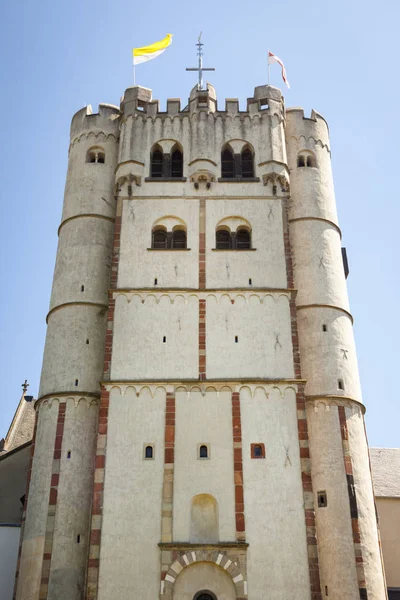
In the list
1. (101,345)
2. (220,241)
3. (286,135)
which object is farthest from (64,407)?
(286,135)

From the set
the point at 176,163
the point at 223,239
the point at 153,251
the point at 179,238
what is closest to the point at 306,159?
the point at 176,163

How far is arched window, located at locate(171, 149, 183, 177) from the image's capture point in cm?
3206

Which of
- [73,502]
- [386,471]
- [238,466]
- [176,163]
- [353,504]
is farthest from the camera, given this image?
[386,471]

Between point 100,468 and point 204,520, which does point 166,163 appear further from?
point 204,520

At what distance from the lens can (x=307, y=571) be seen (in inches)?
907

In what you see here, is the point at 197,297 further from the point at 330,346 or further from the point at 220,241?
the point at 330,346

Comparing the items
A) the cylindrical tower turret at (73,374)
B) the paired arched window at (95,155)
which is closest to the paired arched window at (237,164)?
the cylindrical tower turret at (73,374)

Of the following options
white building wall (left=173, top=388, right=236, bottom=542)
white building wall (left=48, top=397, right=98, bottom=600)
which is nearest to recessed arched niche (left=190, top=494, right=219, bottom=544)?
white building wall (left=173, top=388, right=236, bottom=542)

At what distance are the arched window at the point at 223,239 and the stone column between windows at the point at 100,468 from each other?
13.8ft

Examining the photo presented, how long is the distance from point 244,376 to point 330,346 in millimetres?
3731

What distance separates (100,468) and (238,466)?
4.62 meters

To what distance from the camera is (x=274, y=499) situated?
79.2 ft

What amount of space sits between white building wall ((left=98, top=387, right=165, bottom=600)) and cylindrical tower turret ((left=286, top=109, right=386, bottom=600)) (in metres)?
5.45

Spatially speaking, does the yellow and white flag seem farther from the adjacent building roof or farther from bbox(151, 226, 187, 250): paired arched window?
the adjacent building roof
